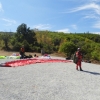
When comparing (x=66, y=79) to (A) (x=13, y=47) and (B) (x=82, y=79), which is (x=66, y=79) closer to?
(B) (x=82, y=79)

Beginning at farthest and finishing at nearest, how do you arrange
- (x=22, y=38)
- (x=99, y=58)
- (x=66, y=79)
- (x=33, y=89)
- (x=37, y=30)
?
(x=37, y=30), (x=22, y=38), (x=99, y=58), (x=66, y=79), (x=33, y=89)

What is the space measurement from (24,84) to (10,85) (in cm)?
81

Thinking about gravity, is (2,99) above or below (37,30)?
below

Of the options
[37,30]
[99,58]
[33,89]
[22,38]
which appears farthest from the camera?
[37,30]

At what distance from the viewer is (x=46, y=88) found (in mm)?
11938

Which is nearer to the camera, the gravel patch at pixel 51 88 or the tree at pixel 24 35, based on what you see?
the gravel patch at pixel 51 88

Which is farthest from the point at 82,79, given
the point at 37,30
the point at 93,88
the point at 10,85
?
the point at 37,30

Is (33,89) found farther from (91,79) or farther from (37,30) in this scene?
(37,30)

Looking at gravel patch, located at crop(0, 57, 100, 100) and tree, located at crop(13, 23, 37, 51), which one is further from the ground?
tree, located at crop(13, 23, 37, 51)

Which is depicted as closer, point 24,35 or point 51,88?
point 51,88

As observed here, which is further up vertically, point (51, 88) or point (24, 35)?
point (24, 35)

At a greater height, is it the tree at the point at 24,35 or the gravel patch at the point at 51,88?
the tree at the point at 24,35

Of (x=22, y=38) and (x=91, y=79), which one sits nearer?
(x=91, y=79)

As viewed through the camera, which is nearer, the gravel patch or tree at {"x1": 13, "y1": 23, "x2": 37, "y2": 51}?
the gravel patch
